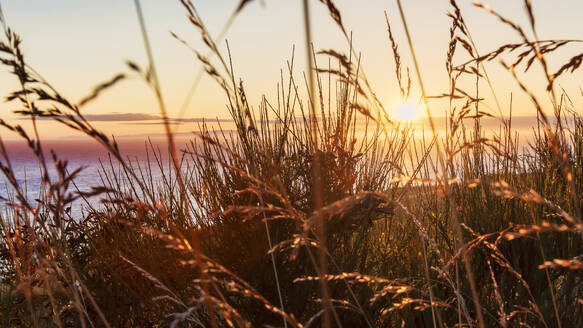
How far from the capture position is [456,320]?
102 inches

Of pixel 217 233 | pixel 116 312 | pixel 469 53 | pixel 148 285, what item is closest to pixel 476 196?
pixel 469 53

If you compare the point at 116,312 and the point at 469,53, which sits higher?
the point at 469,53

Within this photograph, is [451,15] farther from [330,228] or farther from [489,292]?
[489,292]

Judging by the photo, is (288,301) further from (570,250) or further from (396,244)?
(570,250)

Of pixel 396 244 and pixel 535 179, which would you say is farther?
pixel 535 179

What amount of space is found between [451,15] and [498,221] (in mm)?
1575

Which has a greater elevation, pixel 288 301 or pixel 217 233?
pixel 217 233

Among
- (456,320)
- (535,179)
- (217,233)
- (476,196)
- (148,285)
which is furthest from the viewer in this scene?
(535,179)

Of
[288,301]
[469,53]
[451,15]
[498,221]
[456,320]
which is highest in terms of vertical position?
[451,15]

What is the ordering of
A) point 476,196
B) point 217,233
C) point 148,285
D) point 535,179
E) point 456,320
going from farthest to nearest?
1. point 535,179
2. point 476,196
3. point 148,285
4. point 217,233
5. point 456,320

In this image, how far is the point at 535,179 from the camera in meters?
3.74

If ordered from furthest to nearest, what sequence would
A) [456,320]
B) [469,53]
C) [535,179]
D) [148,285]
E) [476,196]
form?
[535,179]
[476,196]
[148,285]
[456,320]
[469,53]

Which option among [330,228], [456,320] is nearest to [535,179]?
[456,320]

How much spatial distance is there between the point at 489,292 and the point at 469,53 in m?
1.62
